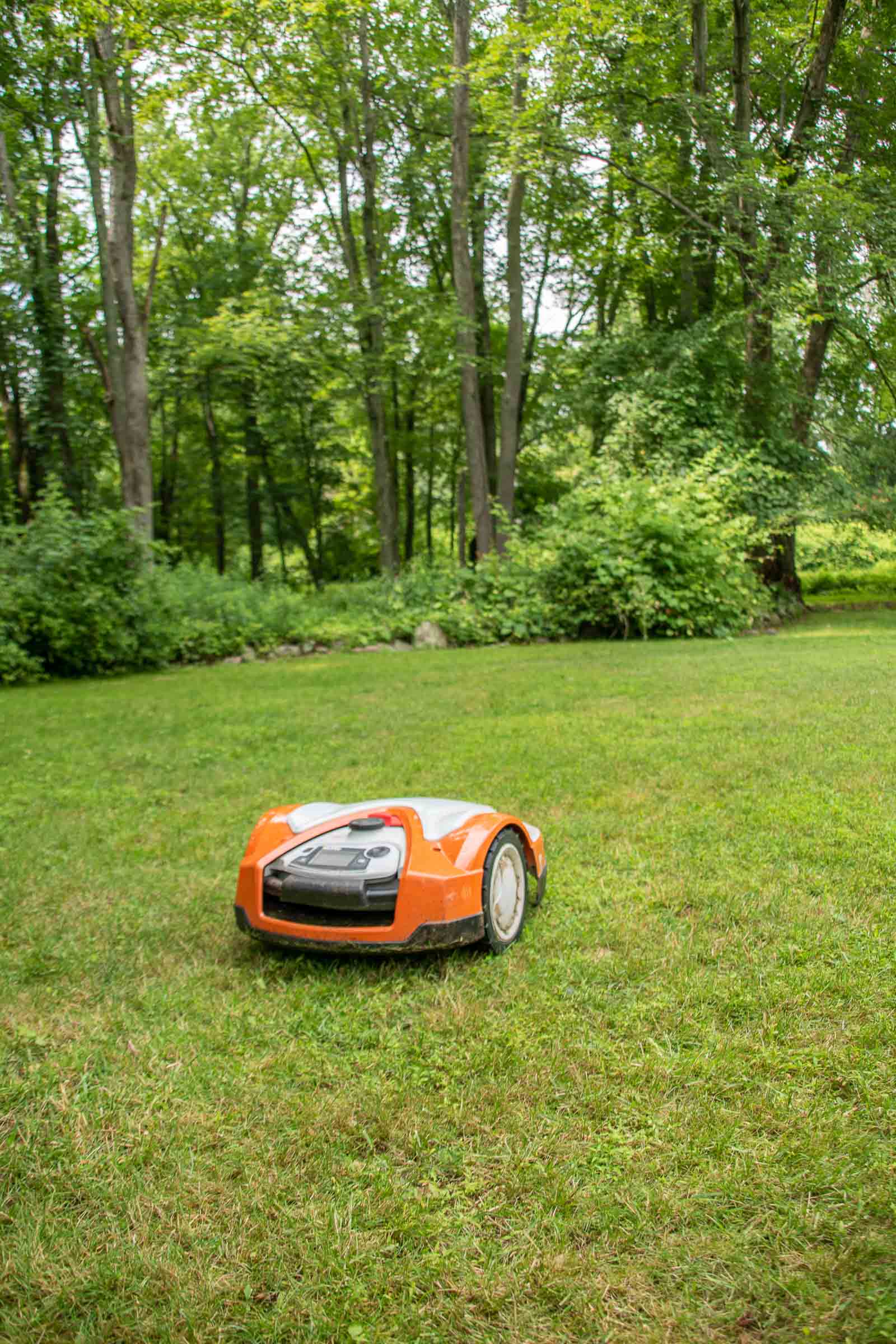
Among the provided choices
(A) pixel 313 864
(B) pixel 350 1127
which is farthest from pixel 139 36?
(B) pixel 350 1127

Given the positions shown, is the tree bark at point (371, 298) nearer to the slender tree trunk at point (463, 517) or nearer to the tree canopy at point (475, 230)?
the tree canopy at point (475, 230)

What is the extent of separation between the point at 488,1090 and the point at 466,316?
16489 millimetres

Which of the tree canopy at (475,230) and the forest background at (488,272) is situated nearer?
the forest background at (488,272)

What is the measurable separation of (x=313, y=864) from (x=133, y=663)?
33.9 ft

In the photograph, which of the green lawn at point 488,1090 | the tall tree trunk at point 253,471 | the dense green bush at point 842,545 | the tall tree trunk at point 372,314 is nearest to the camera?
the green lawn at point 488,1090

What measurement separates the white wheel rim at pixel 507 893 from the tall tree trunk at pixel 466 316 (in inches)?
532

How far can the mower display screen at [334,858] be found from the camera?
331cm

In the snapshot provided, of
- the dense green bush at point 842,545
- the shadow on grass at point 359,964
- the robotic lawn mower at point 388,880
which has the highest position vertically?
the dense green bush at point 842,545

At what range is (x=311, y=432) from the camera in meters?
27.4

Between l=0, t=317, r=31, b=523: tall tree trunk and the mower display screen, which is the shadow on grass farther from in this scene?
l=0, t=317, r=31, b=523: tall tree trunk

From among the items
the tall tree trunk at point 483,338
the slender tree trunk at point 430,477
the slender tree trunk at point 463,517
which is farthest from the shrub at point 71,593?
the slender tree trunk at point 430,477

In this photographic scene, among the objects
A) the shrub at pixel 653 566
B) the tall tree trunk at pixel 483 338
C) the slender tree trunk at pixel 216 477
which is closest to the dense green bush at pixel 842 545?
the shrub at pixel 653 566

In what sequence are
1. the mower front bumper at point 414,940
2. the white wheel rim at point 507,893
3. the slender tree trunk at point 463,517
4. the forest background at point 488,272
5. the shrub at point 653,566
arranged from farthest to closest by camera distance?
the slender tree trunk at point 463,517
the forest background at point 488,272
the shrub at point 653,566
the white wheel rim at point 507,893
the mower front bumper at point 414,940

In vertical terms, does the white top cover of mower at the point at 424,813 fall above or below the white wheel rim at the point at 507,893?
above
